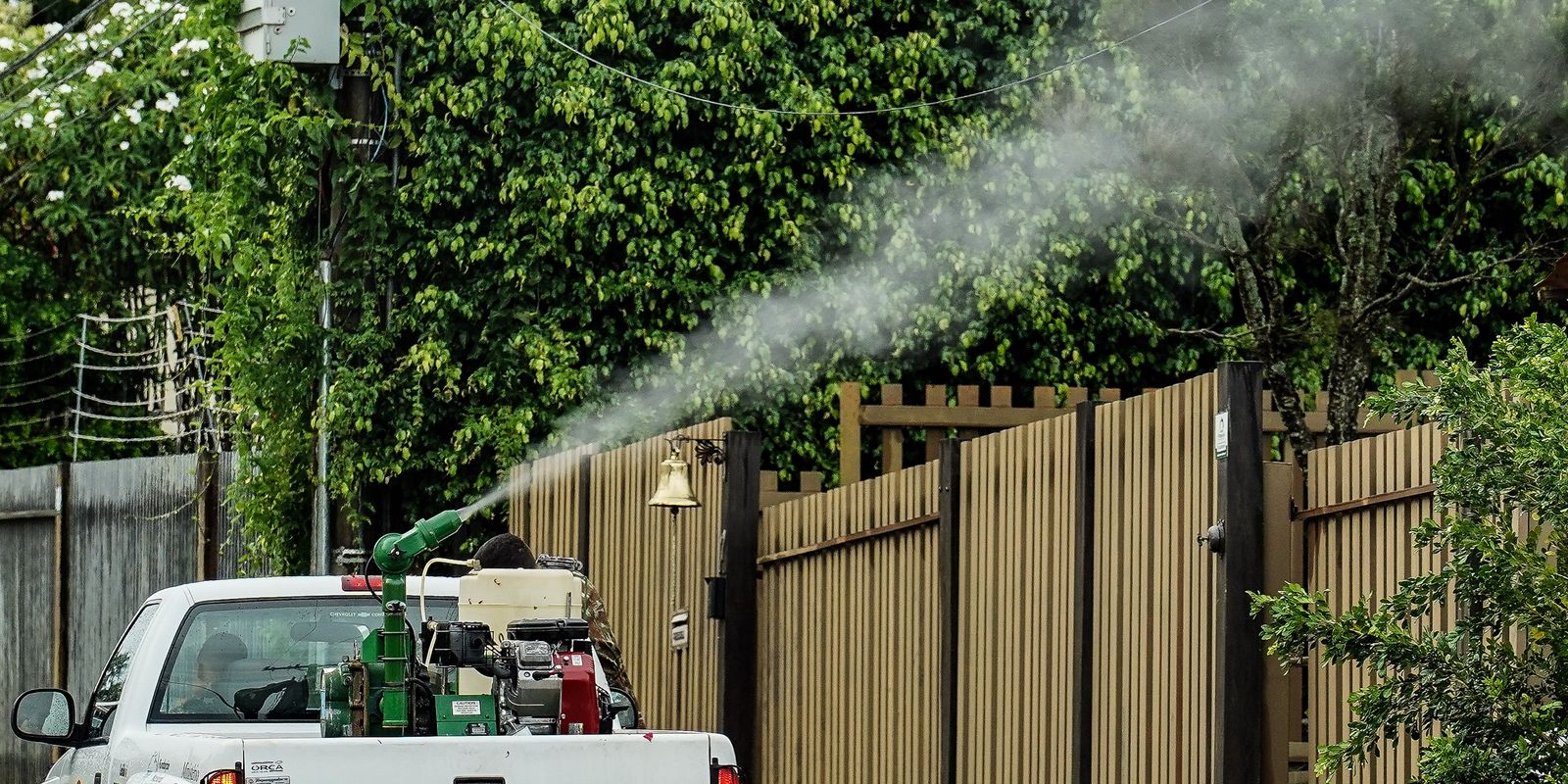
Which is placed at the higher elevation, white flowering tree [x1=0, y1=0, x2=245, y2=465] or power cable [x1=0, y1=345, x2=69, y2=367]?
white flowering tree [x1=0, y1=0, x2=245, y2=465]

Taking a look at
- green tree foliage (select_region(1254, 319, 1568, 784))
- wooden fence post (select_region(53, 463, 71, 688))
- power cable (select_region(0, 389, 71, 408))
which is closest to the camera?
green tree foliage (select_region(1254, 319, 1568, 784))

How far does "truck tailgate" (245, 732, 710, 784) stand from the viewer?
19.0 ft

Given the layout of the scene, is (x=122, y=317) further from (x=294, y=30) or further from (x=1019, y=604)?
(x=1019, y=604)

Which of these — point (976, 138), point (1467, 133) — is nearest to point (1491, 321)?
point (1467, 133)

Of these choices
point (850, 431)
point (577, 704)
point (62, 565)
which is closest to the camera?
point (577, 704)

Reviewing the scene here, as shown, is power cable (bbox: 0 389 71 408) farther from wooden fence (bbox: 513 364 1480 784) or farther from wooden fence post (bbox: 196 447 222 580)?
wooden fence (bbox: 513 364 1480 784)

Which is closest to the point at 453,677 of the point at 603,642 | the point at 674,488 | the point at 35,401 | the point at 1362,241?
the point at 603,642

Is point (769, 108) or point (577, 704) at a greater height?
point (769, 108)

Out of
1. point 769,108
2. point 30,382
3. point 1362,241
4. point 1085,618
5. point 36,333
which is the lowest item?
point 1085,618

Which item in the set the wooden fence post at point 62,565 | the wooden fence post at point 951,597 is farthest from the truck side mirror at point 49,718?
the wooden fence post at point 62,565

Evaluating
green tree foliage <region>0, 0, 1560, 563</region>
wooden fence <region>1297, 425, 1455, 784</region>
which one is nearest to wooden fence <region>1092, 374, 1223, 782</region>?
wooden fence <region>1297, 425, 1455, 784</region>

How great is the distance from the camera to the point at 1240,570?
6.80 meters

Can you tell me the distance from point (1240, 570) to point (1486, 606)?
1621mm

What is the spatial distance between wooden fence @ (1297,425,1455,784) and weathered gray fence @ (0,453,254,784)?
11.6 meters
